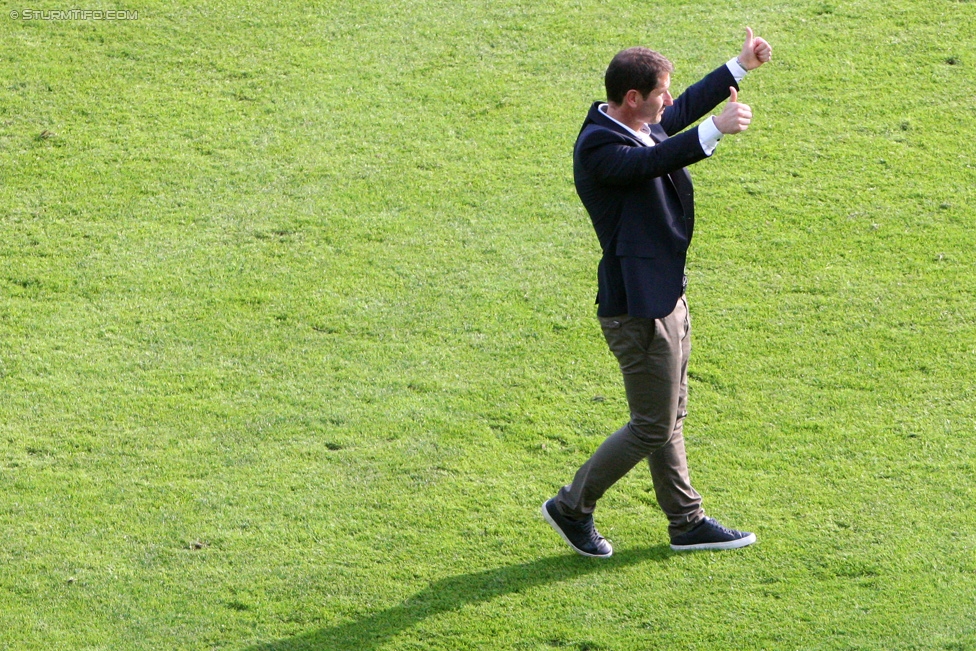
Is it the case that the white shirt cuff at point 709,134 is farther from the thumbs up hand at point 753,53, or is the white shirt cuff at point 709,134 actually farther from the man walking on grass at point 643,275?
the thumbs up hand at point 753,53

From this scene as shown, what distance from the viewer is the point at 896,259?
6965 mm

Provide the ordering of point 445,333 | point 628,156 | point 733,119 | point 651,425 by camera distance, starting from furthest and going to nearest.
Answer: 1. point 445,333
2. point 651,425
3. point 628,156
4. point 733,119

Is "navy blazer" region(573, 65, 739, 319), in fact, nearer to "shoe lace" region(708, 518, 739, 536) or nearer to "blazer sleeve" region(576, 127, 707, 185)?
"blazer sleeve" region(576, 127, 707, 185)

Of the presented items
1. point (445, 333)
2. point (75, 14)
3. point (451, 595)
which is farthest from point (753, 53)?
point (75, 14)

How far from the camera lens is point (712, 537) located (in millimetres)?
5066

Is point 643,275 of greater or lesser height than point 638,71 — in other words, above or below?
below

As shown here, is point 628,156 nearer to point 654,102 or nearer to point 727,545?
point 654,102

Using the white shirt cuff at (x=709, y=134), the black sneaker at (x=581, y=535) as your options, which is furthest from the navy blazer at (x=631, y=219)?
the black sneaker at (x=581, y=535)

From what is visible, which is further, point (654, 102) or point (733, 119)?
point (654, 102)

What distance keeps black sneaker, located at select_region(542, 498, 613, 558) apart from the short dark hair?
69.4 inches

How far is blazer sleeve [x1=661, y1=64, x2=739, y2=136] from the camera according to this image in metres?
5.13

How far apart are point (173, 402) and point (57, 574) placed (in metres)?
1.27

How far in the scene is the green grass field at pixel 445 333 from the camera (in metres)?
4.88

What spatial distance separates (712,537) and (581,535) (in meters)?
0.55
